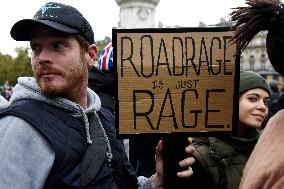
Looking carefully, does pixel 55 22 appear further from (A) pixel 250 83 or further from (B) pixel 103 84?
(B) pixel 103 84

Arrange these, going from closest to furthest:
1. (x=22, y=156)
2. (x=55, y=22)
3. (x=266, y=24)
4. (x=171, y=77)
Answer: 1. (x=266, y=24)
2. (x=22, y=156)
3. (x=55, y=22)
4. (x=171, y=77)

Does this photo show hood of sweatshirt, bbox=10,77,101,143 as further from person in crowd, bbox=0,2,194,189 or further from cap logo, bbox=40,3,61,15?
cap logo, bbox=40,3,61,15

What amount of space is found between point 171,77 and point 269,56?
0.63 meters

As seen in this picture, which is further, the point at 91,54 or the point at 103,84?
the point at 103,84

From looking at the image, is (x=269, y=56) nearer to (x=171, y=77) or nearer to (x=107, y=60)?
(x=171, y=77)

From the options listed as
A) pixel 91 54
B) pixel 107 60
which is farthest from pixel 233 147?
pixel 107 60

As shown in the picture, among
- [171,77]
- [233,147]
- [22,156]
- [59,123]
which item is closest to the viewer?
[22,156]

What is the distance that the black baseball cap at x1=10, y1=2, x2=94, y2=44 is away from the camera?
1943 mm

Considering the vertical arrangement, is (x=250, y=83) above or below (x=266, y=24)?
below

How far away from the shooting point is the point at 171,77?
2.12 m

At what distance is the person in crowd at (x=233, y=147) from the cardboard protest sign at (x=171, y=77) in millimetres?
605

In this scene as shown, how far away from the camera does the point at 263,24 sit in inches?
61.7

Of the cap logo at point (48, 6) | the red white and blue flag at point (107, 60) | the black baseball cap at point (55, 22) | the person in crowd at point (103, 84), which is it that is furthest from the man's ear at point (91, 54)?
the red white and blue flag at point (107, 60)

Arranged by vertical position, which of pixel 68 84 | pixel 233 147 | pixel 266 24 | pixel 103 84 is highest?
pixel 266 24
